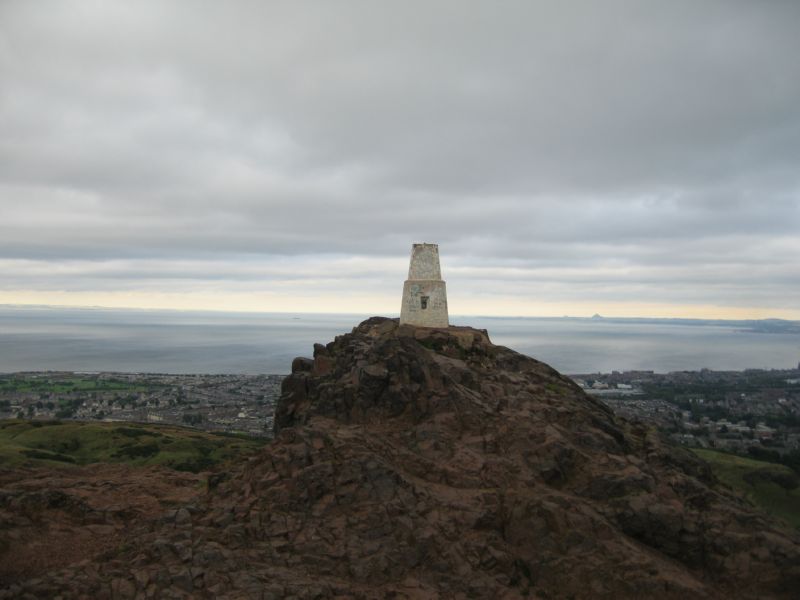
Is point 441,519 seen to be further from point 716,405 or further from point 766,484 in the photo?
point 716,405

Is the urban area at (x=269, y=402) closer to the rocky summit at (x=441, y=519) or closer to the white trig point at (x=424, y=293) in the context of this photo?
the white trig point at (x=424, y=293)

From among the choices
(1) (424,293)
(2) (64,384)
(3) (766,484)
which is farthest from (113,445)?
(2) (64,384)

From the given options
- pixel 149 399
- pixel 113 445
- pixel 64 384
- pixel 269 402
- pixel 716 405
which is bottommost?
pixel 716 405

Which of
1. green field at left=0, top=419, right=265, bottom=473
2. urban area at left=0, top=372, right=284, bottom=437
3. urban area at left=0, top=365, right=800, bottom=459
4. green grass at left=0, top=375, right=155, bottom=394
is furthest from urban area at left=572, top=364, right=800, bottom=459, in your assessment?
green grass at left=0, top=375, right=155, bottom=394

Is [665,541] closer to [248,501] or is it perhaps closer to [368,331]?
[248,501]

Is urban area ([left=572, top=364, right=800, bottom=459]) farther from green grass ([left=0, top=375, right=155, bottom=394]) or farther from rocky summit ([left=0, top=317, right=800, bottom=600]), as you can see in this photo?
green grass ([left=0, top=375, right=155, bottom=394])

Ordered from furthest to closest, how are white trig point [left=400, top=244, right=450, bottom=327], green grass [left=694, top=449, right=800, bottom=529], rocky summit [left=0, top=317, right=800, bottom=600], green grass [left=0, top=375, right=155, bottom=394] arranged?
1. green grass [left=0, top=375, right=155, bottom=394]
2. green grass [left=694, top=449, right=800, bottom=529]
3. white trig point [left=400, top=244, right=450, bottom=327]
4. rocky summit [left=0, top=317, right=800, bottom=600]

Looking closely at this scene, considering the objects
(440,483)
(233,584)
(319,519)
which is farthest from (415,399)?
(233,584)
